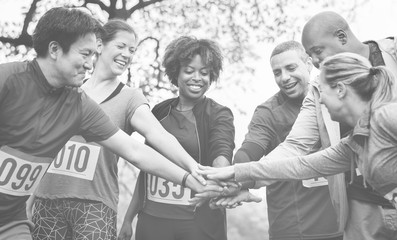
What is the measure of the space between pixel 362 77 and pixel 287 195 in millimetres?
1368

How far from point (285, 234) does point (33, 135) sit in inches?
72.7

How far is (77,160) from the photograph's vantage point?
4.08 meters

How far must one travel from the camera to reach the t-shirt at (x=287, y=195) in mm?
4195

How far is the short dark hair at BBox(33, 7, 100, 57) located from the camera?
364 centimetres

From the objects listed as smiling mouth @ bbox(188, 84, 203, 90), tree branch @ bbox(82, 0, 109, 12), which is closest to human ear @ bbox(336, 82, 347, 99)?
smiling mouth @ bbox(188, 84, 203, 90)

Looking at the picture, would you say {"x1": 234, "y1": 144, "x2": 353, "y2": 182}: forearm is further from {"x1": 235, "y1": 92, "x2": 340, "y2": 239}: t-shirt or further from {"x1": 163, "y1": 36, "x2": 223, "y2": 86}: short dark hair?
{"x1": 163, "y1": 36, "x2": 223, "y2": 86}: short dark hair

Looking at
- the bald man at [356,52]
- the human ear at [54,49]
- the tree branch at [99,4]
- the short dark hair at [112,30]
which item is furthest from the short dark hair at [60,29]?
the tree branch at [99,4]

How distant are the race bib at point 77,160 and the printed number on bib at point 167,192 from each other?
20.0 inches

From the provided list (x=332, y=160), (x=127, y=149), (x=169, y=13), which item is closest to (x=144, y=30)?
(x=169, y=13)

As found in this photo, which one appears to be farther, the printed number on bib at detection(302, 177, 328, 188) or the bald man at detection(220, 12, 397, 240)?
the printed number on bib at detection(302, 177, 328, 188)

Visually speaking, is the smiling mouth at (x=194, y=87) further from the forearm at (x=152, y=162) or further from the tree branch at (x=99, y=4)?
the tree branch at (x=99, y=4)

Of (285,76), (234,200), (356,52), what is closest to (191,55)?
(285,76)

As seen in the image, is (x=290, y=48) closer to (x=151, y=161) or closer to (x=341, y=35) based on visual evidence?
(x=341, y=35)

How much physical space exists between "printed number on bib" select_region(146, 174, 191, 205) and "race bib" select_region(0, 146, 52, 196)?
42.5 inches
